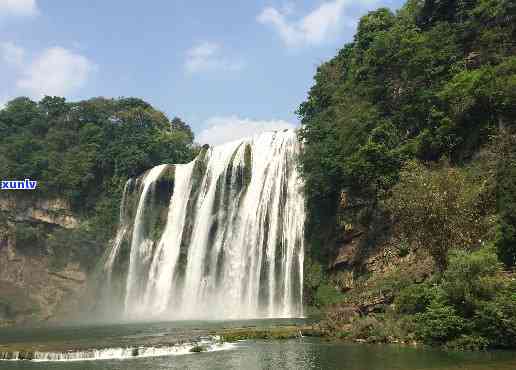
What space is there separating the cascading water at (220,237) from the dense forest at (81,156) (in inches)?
180

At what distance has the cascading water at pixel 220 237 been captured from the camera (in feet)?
118

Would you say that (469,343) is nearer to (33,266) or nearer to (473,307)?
(473,307)

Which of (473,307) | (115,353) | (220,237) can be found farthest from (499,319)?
(220,237)

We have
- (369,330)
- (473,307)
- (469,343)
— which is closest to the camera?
(469,343)

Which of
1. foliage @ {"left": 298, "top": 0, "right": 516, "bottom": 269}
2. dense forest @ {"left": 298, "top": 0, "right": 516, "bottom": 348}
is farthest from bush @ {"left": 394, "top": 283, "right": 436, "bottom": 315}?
foliage @ {"left": 298, "top": 0, "right": 516, "bottom": 269}

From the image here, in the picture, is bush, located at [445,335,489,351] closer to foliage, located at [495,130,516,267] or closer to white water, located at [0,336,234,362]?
foliage, located at [495,130,516,267]

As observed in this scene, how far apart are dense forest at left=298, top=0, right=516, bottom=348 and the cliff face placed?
2822 centimetres

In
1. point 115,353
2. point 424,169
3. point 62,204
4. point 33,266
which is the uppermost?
point 62,204

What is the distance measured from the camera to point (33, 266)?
54812 mm

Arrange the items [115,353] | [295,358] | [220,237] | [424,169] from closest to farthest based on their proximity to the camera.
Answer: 1. [295,358]
2. [115,353]
3. [424,169]
4. [220,237]

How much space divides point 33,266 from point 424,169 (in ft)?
144

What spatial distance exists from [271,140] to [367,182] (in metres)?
13.2

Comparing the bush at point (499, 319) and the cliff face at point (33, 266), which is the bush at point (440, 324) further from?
the cliff face at point (33, 266)

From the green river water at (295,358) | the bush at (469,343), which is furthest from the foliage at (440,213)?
the green river water at (295,358)
